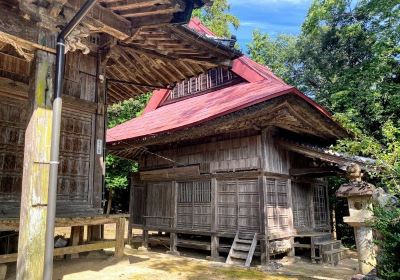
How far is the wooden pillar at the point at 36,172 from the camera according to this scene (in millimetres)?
3562

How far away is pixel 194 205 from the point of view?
11250mm

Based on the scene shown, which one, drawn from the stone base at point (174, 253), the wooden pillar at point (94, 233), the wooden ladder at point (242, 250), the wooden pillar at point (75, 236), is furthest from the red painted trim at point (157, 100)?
the wooden pillar at point (75, 236)

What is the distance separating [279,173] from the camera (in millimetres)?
10484

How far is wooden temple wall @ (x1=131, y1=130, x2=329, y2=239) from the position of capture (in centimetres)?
995

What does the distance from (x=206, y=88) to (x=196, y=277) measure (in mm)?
8508

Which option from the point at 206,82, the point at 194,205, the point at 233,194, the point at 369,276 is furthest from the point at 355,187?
the point at 206,82

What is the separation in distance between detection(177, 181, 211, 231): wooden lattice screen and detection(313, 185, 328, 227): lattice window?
4385 millimetres

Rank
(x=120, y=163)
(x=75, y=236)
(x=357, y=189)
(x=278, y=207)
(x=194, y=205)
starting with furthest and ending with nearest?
(x=120, y=163) < (x=194, y=205) < (x=278, y=207) < (x=75, y=236) < (x=357, y=189)

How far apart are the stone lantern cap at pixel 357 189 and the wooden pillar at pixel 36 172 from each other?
503 centimetres

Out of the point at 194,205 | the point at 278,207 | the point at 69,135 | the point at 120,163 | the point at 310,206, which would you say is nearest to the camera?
the point at 69,135

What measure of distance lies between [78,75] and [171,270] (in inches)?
195

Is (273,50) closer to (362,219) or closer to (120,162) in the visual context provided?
(120,162)

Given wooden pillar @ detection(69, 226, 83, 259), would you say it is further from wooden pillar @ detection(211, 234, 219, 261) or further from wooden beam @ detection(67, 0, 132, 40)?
wooden pillar @ detection(211, 234, 219, 261)

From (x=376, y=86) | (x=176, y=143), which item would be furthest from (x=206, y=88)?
(x=376, y=86)
